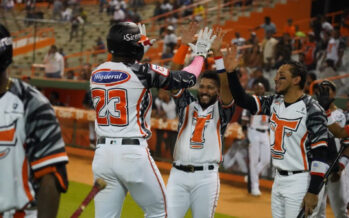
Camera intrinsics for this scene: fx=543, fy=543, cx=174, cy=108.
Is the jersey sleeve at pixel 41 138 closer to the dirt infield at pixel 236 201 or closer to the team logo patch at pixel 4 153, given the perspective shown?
the team logo patch at pixel 4 153

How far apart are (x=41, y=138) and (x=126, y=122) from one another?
1562 millimetres

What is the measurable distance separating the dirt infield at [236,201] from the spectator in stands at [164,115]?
83 cm

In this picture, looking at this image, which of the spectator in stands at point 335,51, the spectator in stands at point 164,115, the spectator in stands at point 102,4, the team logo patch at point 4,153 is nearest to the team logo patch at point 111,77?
the team logo patch at point 4,153

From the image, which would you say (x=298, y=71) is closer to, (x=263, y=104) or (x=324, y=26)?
(x=263, y=104)

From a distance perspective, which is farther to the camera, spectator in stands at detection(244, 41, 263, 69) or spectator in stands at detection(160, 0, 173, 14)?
spectator in stands at detection(160, 0, 173, 14)

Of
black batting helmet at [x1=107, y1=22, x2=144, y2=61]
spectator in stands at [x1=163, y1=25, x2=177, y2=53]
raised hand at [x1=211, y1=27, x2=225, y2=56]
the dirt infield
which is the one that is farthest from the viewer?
spectator in stands at [x1=163, y1=25, x2=177, y2=53]

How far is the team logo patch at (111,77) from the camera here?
166 inches

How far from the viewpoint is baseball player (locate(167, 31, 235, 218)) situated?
16.7 ft

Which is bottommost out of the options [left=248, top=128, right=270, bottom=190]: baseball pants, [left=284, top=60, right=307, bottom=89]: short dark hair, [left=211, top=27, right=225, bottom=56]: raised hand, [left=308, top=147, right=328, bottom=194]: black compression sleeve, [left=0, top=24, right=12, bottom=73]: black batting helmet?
[left=248, top=128, right=270, bottom=190]: baseball pants

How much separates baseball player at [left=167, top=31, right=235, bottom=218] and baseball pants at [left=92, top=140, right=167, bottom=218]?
0.78m

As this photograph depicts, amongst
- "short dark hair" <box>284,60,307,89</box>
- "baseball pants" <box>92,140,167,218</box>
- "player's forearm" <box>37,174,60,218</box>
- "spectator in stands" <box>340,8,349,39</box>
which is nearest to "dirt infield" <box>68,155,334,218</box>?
"short dark hair" <box>284,60,307,89</box>

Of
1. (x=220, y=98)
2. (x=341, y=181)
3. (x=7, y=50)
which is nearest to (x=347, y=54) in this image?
(x=341, y=181)

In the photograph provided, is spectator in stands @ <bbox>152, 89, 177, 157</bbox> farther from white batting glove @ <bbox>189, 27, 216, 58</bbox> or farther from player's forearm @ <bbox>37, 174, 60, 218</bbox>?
player's forearm @ <bbox>37, 174, 60, 218</bbox>

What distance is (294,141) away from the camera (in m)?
4.95
